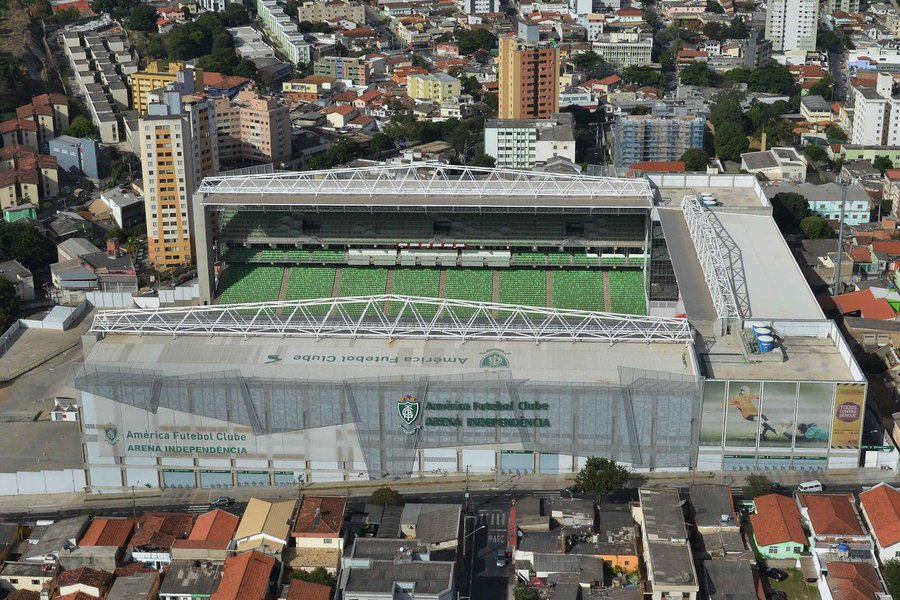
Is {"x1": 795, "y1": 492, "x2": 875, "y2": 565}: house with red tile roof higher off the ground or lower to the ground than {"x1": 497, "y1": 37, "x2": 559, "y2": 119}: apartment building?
lower

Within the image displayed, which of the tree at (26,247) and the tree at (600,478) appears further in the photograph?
the tree at (26,247)

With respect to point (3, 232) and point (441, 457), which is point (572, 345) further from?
point (3, 232)

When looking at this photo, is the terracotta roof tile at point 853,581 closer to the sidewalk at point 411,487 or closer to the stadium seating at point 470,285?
the sidewalk at point 411,487

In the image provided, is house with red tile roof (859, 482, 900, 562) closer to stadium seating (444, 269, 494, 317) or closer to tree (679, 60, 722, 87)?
stadium seating (444, 269, 494, 317)

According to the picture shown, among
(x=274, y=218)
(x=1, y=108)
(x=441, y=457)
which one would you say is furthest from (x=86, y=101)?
(x=441, y=457)

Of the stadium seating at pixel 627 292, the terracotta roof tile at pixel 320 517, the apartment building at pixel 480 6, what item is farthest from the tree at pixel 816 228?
the apartment building at pixel 480 6

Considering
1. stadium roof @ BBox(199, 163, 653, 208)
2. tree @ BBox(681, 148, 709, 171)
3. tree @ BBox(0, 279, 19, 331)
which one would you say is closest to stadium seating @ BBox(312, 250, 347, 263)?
stadium roof @ BBox(199, 163, 653, 208)

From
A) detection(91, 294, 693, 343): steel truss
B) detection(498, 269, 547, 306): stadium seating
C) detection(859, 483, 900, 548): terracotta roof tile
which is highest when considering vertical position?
detection(91, 294, 693, 343): steel truss
